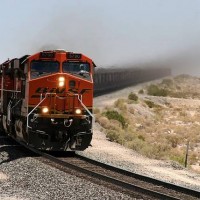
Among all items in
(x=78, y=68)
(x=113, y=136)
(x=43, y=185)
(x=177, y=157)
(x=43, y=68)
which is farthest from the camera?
(x=113, y=136)

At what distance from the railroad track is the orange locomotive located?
0.74 meters

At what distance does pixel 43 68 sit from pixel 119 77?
65823 mm

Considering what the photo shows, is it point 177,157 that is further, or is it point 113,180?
point 177,157

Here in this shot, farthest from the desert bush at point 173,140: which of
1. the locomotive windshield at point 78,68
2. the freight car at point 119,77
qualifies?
the freight car at point 119,77

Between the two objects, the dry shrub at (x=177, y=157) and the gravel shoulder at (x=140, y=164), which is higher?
the gravel shoulder at (x=140, y=164)

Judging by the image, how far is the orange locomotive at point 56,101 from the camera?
1619cm

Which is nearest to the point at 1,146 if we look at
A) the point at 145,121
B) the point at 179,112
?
the point at 145,121

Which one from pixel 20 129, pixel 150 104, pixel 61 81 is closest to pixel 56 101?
pixel 61 81

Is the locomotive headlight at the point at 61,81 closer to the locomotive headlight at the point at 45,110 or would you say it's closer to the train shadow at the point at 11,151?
the locomotive headlight at the point at 45,110

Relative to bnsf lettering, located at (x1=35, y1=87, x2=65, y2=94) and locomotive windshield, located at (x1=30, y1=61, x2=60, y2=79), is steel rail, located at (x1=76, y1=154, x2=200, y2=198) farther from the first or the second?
locomotive windshield, located at (x1=30, y1=61, x2=60, y2=79)

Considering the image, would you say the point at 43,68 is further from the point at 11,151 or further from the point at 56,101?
the point at 11,151

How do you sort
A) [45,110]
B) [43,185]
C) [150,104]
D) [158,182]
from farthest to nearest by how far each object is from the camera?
[150,104]
[45,110]
[158,182]
[43,185]

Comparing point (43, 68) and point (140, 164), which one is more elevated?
point (43, 68)

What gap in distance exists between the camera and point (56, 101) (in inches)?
644
